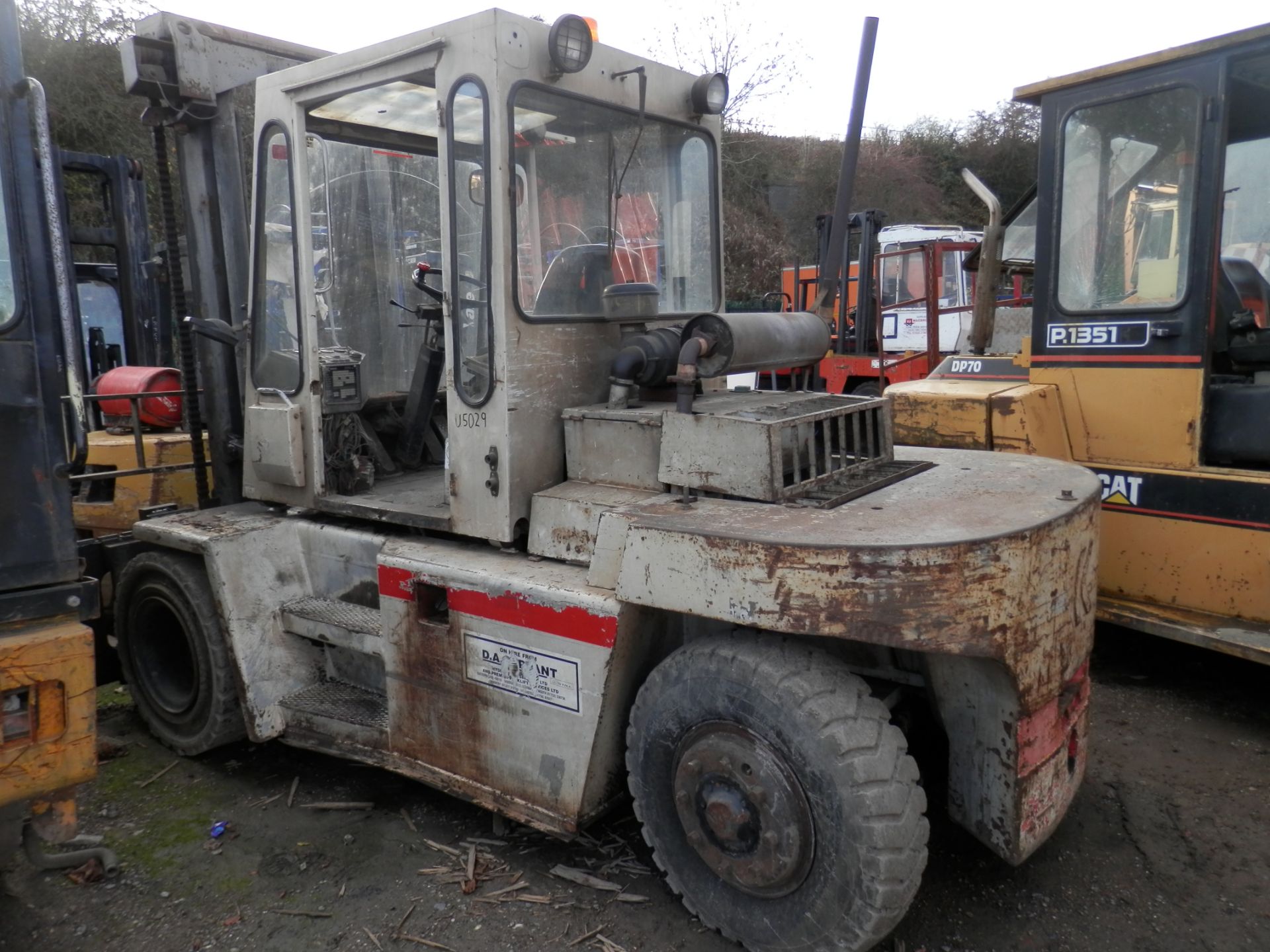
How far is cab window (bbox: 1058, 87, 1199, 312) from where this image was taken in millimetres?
4082

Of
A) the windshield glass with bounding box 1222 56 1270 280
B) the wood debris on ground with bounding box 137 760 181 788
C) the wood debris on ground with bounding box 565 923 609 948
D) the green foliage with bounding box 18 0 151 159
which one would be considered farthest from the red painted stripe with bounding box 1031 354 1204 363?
the green foliage with bounding box 18 0 151 159

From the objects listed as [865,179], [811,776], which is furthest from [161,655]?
[865,179]

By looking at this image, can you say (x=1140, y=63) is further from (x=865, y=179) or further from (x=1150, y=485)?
(x=865, y=179)

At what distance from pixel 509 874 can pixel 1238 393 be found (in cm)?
353

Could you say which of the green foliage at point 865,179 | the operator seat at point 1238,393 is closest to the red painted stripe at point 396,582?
the operator seat at point 1238,393

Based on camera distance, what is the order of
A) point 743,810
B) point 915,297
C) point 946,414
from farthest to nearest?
point 915,297
point 946,414
point 743,810

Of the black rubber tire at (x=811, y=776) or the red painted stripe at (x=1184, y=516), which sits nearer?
the black rubber tire at (x=811, y=776)

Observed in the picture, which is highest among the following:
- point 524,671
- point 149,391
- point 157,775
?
point 149,391

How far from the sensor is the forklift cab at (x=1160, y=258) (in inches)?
157

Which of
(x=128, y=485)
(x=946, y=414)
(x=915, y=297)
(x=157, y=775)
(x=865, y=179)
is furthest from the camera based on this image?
(x=865, y=179)

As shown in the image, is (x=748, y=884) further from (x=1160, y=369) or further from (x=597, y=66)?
(x=1160, y=369)

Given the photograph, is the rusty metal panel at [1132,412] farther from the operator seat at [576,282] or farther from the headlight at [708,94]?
the operator seat at [576,282]

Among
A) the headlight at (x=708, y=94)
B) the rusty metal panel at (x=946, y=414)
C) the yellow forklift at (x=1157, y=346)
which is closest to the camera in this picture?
the headlight at (x=708, y=94)

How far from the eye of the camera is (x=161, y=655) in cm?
428
